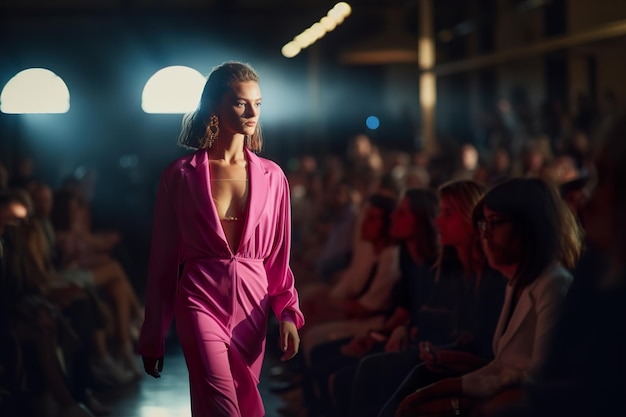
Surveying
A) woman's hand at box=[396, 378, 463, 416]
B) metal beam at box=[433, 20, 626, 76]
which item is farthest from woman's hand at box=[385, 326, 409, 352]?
metal beam at box=[433, 20, 626, 76]

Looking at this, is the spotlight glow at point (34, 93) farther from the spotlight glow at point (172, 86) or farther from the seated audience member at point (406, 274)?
the seated audience member at point (406, 274)

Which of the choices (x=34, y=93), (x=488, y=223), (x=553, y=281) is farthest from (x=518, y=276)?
(x=34, y=93)

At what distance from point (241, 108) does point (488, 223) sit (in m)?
1.16

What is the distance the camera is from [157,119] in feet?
46.9

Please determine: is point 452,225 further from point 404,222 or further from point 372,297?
point 372,297

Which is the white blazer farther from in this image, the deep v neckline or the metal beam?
the metal beam

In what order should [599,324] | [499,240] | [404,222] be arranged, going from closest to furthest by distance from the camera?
[599,324]
[499,240]
[404,222]

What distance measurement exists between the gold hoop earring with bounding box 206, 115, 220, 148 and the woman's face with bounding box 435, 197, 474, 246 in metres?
1.51

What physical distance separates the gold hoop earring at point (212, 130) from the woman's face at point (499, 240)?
116 centimetres

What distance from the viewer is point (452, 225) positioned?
5.68m

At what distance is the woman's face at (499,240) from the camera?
16.3 ft

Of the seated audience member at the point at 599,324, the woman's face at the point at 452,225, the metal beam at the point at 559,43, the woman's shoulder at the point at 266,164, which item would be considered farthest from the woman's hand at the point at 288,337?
the metal beam at the point at 559,43

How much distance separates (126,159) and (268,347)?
11.5 feet

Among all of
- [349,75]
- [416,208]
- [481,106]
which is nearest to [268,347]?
[416,208]
